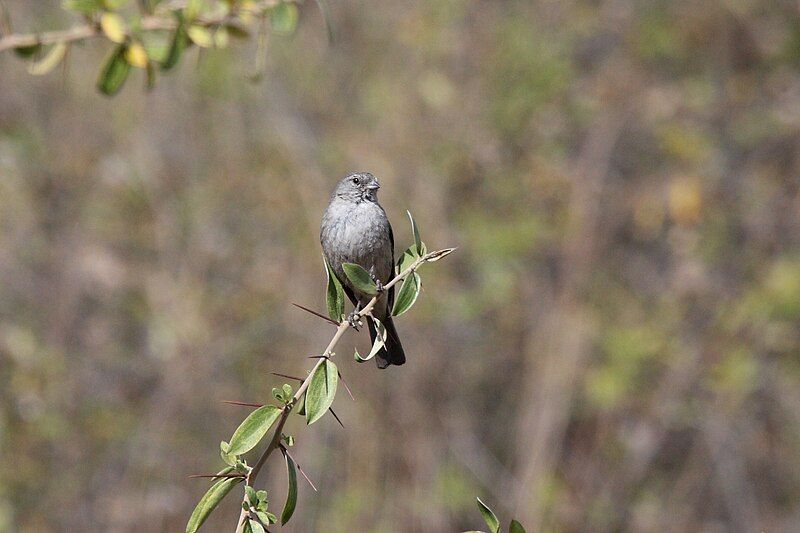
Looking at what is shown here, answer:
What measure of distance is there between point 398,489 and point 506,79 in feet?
11.2

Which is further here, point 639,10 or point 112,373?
point 639,10

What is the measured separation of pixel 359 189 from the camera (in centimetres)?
420

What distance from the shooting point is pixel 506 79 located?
26.0ft

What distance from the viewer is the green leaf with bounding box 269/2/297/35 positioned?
2773 mm

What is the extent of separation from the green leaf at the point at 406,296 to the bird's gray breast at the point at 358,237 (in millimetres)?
1815

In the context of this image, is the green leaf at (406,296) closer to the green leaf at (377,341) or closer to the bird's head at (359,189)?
the green leaf at (377,341)

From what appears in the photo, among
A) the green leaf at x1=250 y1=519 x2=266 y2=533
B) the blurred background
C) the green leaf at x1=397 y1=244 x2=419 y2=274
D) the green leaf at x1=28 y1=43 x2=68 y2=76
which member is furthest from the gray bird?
the blurred background

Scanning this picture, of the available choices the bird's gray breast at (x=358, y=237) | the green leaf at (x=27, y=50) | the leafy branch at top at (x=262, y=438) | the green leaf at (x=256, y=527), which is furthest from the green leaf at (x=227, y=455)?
the bird's gray breast at (x=358, y=237)

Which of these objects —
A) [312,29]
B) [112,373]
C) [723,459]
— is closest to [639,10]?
[312,29]

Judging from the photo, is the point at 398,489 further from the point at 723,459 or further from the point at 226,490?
the point at 226,490

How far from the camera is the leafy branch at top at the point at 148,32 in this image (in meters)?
2.69

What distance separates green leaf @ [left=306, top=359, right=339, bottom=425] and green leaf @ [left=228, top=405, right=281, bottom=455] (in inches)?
2.8

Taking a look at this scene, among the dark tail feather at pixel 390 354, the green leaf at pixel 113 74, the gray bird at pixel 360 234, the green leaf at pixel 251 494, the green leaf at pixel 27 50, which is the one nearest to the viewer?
the green leaf at pixel 251 494

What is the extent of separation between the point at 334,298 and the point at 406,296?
0.15 m
